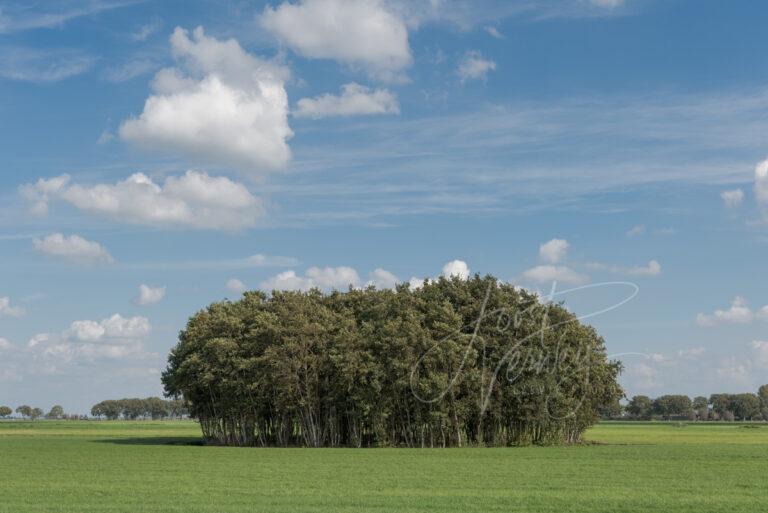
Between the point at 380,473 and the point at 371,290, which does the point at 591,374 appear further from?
the point at 380,473

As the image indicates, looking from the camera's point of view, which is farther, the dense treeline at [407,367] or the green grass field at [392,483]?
the dense treeline at [407,367]

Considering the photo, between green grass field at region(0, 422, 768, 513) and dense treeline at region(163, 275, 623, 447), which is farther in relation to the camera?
dense treeline at region(163, 275, 623, 447)

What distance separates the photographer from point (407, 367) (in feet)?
251

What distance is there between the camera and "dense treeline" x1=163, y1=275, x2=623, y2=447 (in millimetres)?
77438

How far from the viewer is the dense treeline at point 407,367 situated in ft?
254

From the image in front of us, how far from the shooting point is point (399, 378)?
7706cm

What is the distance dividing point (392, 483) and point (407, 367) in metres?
37.0

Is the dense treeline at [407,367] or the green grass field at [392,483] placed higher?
the dense treeline at [407,367]

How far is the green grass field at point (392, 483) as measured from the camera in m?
30.9

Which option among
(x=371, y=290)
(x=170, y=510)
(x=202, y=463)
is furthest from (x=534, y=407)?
(x=170, y=510)

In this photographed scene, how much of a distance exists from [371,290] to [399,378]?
50.7 ft

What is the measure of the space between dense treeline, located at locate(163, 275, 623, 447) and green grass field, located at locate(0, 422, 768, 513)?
15759 millimetres

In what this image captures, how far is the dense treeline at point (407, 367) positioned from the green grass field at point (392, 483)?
15759mm

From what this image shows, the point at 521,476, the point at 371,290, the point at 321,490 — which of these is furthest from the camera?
the point at 371,290
